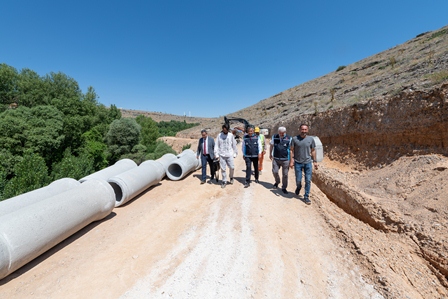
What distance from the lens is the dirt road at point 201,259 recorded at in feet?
8.76

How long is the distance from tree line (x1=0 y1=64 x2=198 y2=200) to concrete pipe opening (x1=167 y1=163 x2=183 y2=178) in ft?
41.6

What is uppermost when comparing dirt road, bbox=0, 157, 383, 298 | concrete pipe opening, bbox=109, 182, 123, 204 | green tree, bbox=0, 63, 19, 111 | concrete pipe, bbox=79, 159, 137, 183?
green tree, bbox=0, 63, 19, 111

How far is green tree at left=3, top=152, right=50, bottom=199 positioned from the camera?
13883 mm

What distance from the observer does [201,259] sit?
312 centimetres

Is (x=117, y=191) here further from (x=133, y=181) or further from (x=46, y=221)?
(x=46, y=221)

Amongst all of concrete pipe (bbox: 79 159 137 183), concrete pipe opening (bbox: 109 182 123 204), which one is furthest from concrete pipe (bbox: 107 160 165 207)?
concrete pipe (bbox: 79 159 137 183)

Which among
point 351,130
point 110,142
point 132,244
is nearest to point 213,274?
point 132,244

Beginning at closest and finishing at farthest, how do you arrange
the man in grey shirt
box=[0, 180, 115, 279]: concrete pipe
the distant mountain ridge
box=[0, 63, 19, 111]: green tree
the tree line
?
box=[0, 180, 115, 279]: concrete pipe
the man in grey shirt
the distant mountain ridge
the tree line
box=[0, 63, 19, 111]: green tree

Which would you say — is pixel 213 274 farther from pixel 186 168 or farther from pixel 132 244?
pixel 186 168

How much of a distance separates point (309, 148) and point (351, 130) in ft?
19.2

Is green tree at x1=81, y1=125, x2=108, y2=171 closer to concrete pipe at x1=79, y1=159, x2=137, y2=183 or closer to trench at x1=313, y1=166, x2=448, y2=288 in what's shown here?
concrete pipe at x1=79, y1=159, x2=137, y2=183

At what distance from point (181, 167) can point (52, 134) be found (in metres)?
19.5

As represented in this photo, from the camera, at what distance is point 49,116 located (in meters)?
20.8

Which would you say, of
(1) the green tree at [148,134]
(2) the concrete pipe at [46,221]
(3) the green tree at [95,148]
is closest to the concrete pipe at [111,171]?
(2) the concrete pipe at [46,221]
